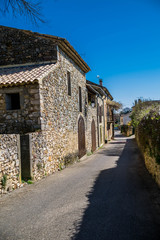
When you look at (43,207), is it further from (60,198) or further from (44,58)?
(44,58)

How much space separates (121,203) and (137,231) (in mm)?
1340

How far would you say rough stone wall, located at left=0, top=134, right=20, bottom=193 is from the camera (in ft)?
17.8

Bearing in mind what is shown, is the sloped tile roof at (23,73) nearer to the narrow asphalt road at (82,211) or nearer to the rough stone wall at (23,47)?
the rough stone wall at (23,47)

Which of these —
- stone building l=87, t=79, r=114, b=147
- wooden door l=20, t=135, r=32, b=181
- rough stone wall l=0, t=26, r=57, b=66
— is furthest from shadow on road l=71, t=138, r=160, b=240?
stone building l=87, t=79, r=114, b=147

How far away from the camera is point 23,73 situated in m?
8.79

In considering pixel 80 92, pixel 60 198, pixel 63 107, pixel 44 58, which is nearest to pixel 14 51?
pixel 44 58

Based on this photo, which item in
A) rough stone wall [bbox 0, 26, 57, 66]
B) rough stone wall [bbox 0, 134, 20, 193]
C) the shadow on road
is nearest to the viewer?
the shadow on road

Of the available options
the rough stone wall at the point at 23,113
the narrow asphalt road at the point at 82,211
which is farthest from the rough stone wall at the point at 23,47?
the narrow asphalt road at the point at 82,211

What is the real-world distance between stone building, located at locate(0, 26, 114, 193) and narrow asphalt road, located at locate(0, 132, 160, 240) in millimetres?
893

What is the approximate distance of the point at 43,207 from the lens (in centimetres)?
466

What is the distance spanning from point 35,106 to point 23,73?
1.93 metres

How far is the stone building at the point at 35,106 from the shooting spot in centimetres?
651

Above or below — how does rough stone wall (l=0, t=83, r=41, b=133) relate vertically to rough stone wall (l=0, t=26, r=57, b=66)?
below

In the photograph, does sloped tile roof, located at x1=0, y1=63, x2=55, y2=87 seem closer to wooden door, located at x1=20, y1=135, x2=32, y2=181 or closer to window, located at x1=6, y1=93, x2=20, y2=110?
window, located at x1=6, y1=93, x2=20, y2=110
